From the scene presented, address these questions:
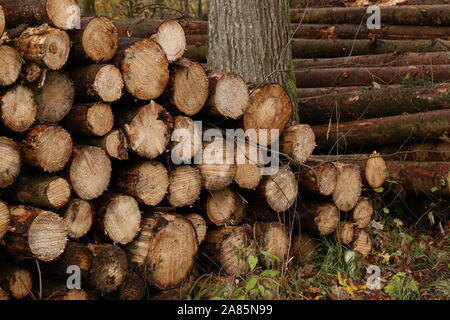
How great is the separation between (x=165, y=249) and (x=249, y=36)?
111 inches

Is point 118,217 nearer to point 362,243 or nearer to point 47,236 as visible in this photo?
point 47,236

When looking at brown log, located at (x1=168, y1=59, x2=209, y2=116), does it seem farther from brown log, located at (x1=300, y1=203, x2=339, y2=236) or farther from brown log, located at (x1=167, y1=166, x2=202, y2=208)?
brown log, located at (x1=300, y1=203, x2=339, y2=236)

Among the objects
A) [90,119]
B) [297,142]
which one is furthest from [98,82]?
[297,142]

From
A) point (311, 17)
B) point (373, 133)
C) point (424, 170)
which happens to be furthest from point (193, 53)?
point (424, 170)

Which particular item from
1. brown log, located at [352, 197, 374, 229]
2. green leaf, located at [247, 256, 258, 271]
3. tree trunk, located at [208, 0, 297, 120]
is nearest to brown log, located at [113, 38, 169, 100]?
green leaf, located at [247, 256, 258, 271]

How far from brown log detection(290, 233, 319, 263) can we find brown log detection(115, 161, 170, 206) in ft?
4.69

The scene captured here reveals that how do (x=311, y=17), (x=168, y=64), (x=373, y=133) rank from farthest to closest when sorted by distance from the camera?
(x=311, y=17) → (x=373, y=133) → (x=168, y=64)

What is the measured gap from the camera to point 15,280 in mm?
3730

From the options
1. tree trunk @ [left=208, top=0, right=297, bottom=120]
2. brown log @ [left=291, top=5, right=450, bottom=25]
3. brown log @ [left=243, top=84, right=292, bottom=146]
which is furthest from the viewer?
brown log @ [left=291, top=5, right=450, bottom=25]

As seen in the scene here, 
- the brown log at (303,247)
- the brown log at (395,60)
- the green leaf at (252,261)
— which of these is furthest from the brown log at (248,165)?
the brown log at (395,60)

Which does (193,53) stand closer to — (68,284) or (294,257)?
(294,257)

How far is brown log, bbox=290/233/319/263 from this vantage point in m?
5.08

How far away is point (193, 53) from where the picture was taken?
9070 mm
